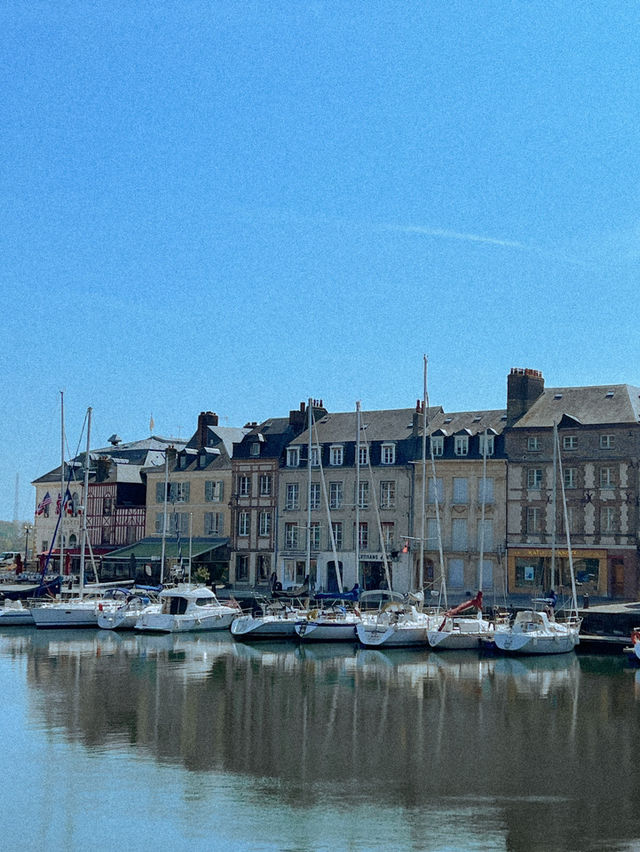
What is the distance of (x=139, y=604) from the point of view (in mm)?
57969

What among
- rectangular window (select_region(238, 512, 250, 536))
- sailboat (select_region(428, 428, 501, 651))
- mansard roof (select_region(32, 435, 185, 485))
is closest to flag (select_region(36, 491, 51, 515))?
mansard roof (select_region(32, 435, 185, 485))

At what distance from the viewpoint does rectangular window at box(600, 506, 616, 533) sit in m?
59.8

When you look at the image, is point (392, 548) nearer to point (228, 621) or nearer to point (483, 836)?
point (228, 621)

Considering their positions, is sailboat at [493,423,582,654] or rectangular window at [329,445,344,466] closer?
sailboat at [493,423,582,654]

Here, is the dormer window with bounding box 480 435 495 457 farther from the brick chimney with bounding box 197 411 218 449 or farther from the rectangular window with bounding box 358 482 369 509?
the brick chimney with bounding box 197 411 218 449

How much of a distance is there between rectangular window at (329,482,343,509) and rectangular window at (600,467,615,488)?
16856 millimetres

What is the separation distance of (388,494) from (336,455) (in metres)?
4.81

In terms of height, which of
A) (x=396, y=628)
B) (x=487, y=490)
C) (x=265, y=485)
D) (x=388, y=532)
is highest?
(x=265, y=485)

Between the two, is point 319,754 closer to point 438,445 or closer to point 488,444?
point 488,444

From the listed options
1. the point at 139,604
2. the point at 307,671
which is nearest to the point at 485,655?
the point at 307,671

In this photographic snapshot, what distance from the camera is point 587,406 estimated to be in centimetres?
6256

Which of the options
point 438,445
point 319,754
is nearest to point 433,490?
point 438,445

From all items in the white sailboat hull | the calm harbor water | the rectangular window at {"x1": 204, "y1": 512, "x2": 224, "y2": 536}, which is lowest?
the calm harbor water

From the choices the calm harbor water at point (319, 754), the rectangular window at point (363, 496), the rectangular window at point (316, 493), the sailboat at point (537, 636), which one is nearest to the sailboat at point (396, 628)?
the calm harbor water at point (319, 754)
